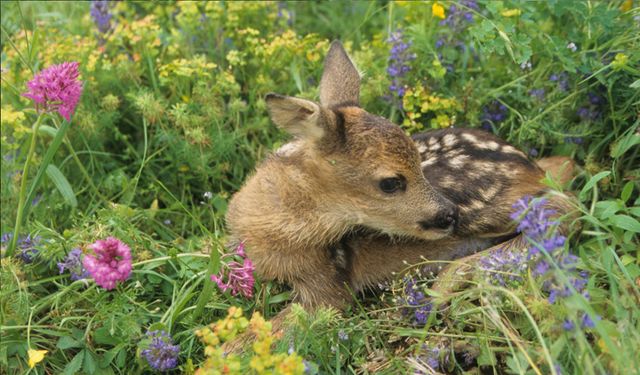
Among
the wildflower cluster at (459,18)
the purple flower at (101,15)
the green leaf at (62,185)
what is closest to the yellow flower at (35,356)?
the green leaf at (62,185)

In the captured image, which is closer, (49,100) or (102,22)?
(49,100)

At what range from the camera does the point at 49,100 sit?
366 centimetres

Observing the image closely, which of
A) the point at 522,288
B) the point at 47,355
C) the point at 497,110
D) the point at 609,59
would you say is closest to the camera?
the point at 522,288

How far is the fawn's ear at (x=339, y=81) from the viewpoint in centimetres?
421

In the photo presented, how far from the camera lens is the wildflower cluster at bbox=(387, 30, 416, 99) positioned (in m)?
4.84

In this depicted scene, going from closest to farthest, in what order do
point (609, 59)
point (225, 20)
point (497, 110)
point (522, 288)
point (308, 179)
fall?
point (522, 288)
point (308, 179)
point (609, 59)
point (497, 110)
point (225, 20)

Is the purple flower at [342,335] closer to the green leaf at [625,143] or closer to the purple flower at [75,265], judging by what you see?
the purple flower at [75,265]

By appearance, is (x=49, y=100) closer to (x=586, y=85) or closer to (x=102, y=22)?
(x=102, y=22)

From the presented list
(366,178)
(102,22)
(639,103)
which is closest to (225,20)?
(102,22)

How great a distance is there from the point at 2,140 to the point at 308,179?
2.03m

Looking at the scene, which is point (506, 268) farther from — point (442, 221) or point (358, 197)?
point (358, 197)

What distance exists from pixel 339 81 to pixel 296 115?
64 cm

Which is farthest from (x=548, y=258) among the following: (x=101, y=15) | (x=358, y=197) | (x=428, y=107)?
(x=101, y=15)

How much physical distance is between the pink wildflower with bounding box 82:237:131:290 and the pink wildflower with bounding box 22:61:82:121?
77 cm
